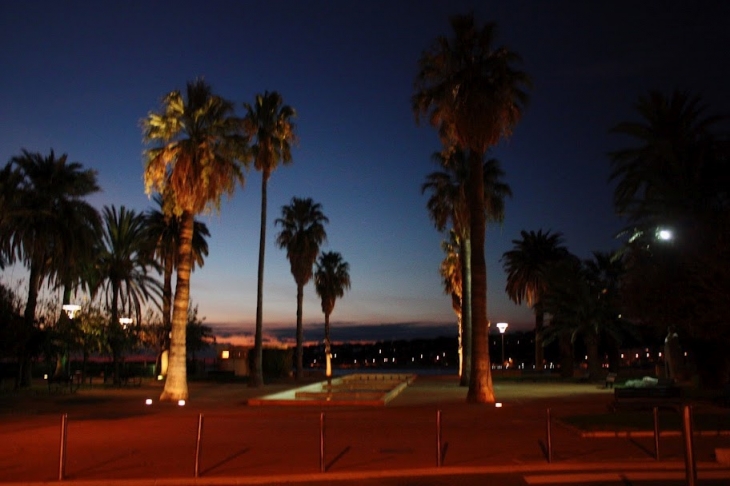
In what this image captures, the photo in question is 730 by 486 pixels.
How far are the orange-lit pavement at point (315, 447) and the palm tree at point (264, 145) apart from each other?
17.3m

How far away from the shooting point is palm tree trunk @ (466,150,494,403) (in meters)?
27.6

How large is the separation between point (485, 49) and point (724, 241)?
13.1 metres

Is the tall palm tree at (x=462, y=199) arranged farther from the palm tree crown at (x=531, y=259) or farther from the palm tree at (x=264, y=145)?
the palm tree crown at (x=531, y=259)

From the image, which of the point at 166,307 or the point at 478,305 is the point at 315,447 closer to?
the point at 478,305

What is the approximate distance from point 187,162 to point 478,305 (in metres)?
13.2

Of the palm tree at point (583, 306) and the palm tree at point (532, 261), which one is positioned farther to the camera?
the palm tree at point (532, 261)

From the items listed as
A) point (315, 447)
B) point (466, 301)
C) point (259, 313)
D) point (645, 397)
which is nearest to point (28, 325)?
point (259, 313)

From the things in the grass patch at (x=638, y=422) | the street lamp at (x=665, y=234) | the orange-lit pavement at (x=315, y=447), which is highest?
the street lamp at (x=665, y=234)

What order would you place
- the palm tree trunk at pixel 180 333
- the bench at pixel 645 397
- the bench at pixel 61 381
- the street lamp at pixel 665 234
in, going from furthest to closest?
1. the bench at pixel 61 381
2. the palm tree trunk at pixel 180 333
3. the street lamp at pixel 665 234
4. the bench at pixel 645 397

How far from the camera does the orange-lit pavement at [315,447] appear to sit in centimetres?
1278

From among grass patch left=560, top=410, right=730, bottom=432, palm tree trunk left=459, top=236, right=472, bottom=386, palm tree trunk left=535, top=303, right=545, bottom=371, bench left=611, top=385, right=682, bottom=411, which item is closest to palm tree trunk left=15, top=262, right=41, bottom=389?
palm tree trunk left=459, top=236, right=472, bottom=386

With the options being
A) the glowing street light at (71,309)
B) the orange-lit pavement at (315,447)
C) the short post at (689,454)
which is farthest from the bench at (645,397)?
the glowing street light at (71,309)

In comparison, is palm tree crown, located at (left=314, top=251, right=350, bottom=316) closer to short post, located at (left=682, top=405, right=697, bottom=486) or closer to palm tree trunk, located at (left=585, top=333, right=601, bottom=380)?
palm tree trunk, located at (left=585, top=333, right=601, bottom=380)

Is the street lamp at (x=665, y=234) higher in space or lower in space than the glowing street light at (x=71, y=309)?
higher
